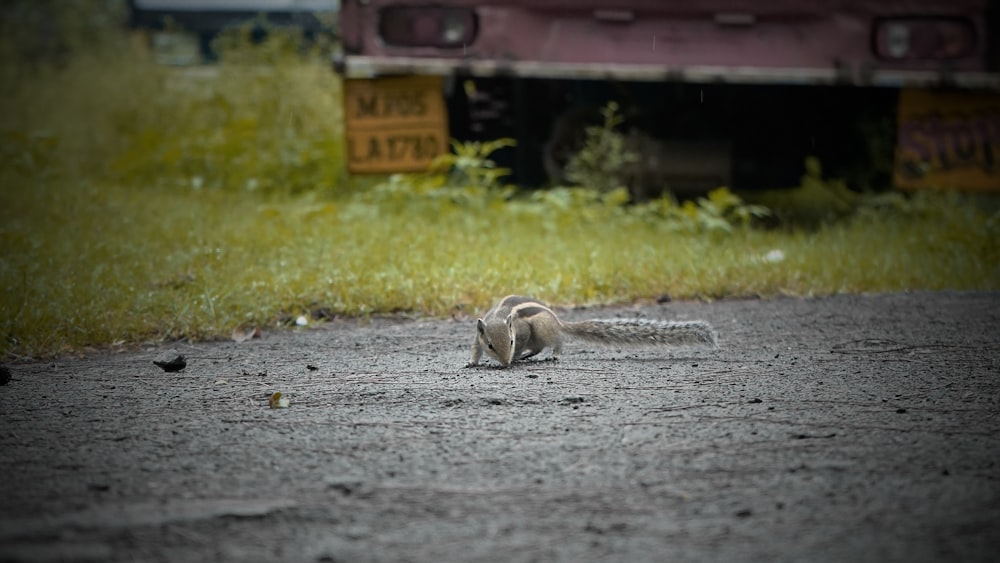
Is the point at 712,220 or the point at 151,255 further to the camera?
the point at 712,220

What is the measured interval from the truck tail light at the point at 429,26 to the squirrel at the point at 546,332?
3.19 meters

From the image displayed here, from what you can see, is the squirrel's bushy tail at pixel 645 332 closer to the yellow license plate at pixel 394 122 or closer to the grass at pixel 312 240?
the grass at pixel 312 240

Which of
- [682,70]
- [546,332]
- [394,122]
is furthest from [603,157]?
[546,332]

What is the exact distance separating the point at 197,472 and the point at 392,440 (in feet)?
1.85

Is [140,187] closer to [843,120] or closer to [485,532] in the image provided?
[843,120]

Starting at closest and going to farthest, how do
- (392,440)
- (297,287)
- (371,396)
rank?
(392,440)
(371,396)
(297,287)

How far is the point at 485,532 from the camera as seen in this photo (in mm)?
2400

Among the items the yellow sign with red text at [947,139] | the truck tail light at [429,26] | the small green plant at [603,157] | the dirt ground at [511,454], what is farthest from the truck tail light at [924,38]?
the dirt ground at [511,454]

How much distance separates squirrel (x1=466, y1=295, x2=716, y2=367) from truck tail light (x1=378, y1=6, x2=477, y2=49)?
3.19 metres

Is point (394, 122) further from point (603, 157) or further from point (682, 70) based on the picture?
point (682, 70)

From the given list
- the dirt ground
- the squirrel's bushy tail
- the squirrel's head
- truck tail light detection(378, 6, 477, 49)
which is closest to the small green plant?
truck tail light detection(378, 6, 477, 49)

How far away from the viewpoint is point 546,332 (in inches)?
166

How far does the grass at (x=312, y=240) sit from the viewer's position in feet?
17.0

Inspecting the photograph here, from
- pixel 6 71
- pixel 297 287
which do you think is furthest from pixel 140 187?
pixel 6 71
